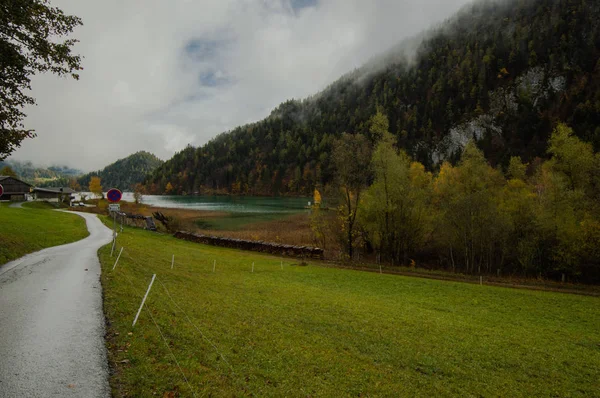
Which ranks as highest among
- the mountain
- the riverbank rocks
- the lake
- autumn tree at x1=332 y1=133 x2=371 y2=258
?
the mountain

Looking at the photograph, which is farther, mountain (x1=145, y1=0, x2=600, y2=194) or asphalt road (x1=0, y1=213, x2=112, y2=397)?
mountain (x1=145, y1=0, x2=600, y2=194)

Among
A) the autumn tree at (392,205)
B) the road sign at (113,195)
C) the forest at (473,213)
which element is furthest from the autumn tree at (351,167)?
the road sign at (113,195)

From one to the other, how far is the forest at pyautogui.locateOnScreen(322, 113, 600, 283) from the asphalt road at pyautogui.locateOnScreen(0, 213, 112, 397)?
97.2ft

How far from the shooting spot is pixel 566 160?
3488cm

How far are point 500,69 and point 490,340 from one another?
19787cm

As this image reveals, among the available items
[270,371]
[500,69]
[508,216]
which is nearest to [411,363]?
[270,371]

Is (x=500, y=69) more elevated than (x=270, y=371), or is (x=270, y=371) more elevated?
(x=500, y=69)

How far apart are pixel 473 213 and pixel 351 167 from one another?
1575 centimetres

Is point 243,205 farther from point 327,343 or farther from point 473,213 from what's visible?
point 327,343

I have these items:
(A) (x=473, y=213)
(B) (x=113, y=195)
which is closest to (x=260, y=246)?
(B) (x=113, y=195)

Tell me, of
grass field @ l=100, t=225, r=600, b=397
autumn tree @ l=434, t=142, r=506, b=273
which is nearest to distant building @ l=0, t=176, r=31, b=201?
grass field @ l=100, t=225, r=600, b=397

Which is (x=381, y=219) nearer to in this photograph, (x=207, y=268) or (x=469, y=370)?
(x=207, y=268)

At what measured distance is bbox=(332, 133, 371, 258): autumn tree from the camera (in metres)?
35.9

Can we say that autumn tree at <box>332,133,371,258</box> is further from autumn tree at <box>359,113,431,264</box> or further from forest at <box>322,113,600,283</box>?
autumn tree at <box>359,113,431,264</box>
